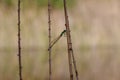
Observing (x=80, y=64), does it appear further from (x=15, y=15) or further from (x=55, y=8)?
(x=15, y=15)

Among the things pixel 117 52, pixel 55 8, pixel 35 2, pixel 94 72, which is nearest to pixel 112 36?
pixel 117 52

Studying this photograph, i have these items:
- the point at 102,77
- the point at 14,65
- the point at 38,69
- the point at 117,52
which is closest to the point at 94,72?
the point at 102,77

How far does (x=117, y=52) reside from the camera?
409cm

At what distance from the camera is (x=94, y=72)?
4.11 metres

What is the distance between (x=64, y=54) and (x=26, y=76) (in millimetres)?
546

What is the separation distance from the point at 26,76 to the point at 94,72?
862 millimetres

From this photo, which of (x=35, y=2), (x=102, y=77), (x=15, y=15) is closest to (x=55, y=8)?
(x=35, y=2)

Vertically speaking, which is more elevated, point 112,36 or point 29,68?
point 112,36

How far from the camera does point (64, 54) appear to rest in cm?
401

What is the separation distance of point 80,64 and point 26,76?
69 centimetres

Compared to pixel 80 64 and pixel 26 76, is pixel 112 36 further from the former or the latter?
pixel 26 76

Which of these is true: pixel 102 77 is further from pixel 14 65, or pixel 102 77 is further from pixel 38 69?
pixel 14 65

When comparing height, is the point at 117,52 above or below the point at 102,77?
above

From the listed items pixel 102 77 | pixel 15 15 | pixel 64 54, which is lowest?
pixel 102 77
